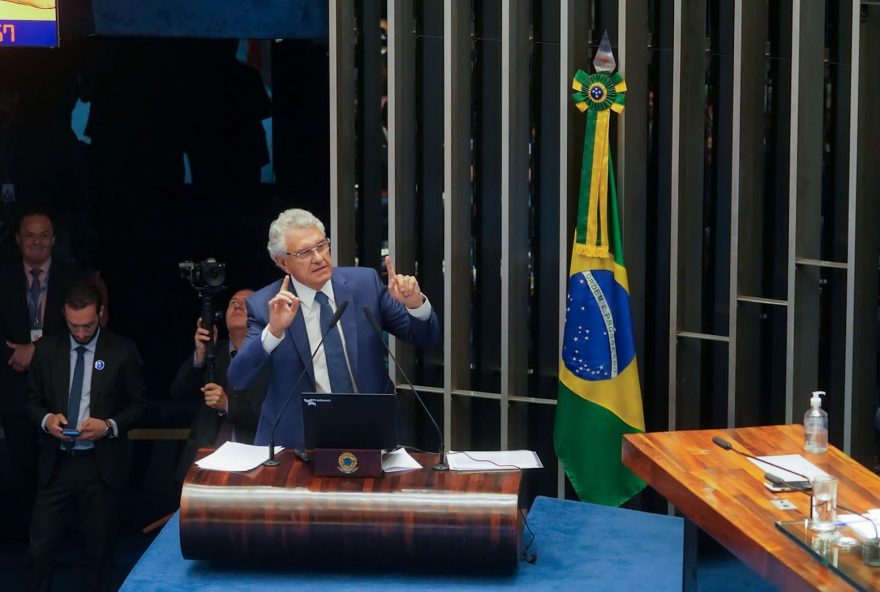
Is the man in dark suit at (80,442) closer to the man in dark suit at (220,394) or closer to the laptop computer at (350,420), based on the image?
the man in dark suit at (220,394)

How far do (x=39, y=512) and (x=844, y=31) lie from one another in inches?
140

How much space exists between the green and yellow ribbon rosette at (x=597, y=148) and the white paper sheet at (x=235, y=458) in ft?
4.98

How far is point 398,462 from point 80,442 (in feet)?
6.32

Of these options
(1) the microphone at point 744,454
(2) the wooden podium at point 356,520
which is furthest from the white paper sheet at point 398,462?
(1) the microphone at point 744,454

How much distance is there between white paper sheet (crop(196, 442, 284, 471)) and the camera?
3998mm

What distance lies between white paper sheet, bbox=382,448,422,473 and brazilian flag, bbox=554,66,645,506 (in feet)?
4.06

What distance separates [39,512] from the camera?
5395mm

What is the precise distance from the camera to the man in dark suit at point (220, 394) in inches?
200

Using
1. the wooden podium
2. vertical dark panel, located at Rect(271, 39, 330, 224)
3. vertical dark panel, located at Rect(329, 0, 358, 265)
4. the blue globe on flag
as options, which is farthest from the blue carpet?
vertical dark panel, located at Rect(271, 39, 330, 224)

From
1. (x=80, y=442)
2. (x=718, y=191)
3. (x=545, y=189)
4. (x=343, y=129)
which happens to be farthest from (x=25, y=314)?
(x=718, y=191)

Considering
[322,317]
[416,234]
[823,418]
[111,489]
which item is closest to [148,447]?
[111,489]

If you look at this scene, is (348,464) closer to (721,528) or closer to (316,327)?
(316,327)

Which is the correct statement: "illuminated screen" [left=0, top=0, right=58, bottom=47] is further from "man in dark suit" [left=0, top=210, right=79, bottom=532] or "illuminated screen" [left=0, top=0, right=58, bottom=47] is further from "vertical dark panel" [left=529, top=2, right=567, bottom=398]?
"vertical dark panel" [left=529, top=2, right=567, bottom=398]

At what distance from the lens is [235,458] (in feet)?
13.4
